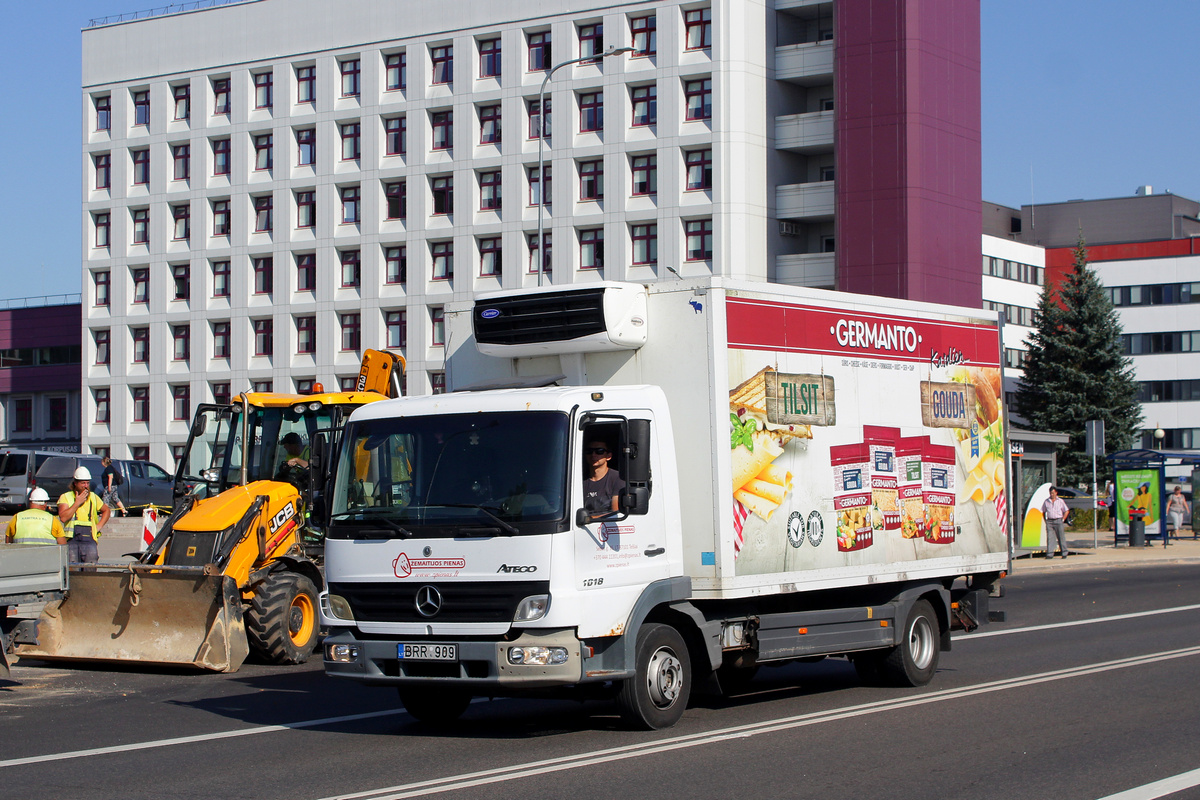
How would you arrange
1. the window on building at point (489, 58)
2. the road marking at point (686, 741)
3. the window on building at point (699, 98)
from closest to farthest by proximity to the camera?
1. the road marking at point (686, 741)
2. the window on building at point (699, 98)
3. the window on building at point (489, 58)

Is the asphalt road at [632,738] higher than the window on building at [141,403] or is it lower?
lower

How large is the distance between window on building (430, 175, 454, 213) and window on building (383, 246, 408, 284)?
247 centimetres

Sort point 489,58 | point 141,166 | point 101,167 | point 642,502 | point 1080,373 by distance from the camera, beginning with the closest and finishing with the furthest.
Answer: point 642,502 → point 489,58 → point 1080,373 → point 141,166 → point 101,167

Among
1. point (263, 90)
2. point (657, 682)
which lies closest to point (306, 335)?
point (263, 90)

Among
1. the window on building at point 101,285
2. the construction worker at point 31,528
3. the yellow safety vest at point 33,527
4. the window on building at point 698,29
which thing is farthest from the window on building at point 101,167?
the yellow safety vest at point 33,527

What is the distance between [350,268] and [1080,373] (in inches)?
1294

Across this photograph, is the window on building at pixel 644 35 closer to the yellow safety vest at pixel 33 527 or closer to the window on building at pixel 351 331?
the window on building at pixel 351 331

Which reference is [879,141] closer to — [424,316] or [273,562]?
[424,316]

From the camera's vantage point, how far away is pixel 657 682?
10.1 m

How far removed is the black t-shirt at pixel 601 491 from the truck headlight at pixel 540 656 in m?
0.95

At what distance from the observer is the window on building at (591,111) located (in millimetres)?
58891

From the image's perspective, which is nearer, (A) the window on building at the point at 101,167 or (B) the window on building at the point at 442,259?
(B) the window on building at the point at 442,259

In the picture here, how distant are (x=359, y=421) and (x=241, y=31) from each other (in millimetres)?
60399

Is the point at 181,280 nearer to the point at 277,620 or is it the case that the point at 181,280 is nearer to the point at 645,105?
the point at 645,105
